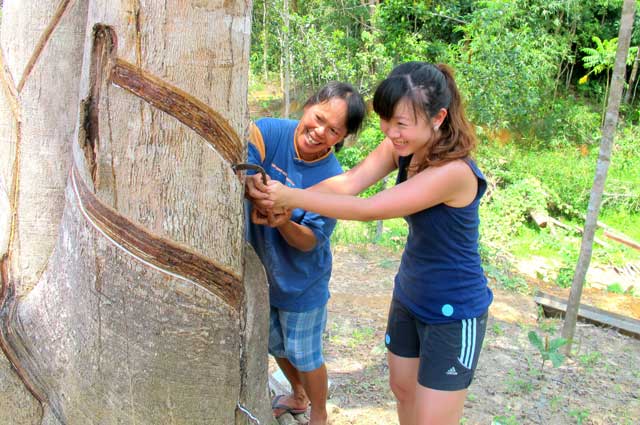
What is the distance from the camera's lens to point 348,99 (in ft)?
6.78

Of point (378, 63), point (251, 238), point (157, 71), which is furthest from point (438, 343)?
point (378, 63)

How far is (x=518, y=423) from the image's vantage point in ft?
9.71

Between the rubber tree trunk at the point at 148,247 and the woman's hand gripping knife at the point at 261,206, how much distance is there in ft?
0.73

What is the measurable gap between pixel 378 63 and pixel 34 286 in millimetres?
7090

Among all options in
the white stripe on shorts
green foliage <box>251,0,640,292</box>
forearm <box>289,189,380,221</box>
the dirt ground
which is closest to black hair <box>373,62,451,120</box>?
forearm <box>289,189,380,221</box>

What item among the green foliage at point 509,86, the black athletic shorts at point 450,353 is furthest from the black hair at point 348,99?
the green foliage at point 509,86

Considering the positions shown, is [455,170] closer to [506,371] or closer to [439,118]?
[439,118]

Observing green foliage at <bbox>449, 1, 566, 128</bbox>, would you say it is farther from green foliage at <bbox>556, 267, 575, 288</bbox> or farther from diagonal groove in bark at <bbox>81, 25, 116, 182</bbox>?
diagonal groove in bark at <bbox>81, 25, 116, 182</bbox>

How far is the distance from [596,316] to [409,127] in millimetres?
4107

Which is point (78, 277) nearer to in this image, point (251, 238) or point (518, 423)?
point (251, 238)

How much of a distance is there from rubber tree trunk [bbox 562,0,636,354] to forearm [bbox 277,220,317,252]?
2.39m

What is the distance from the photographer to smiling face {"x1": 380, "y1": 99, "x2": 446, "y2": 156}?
1.81 meters

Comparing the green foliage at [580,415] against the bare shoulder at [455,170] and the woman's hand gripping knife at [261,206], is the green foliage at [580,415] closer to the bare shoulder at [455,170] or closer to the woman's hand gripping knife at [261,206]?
the bare shoulder at [455,170]

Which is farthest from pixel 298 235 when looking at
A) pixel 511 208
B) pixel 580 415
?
pixel 511 208
